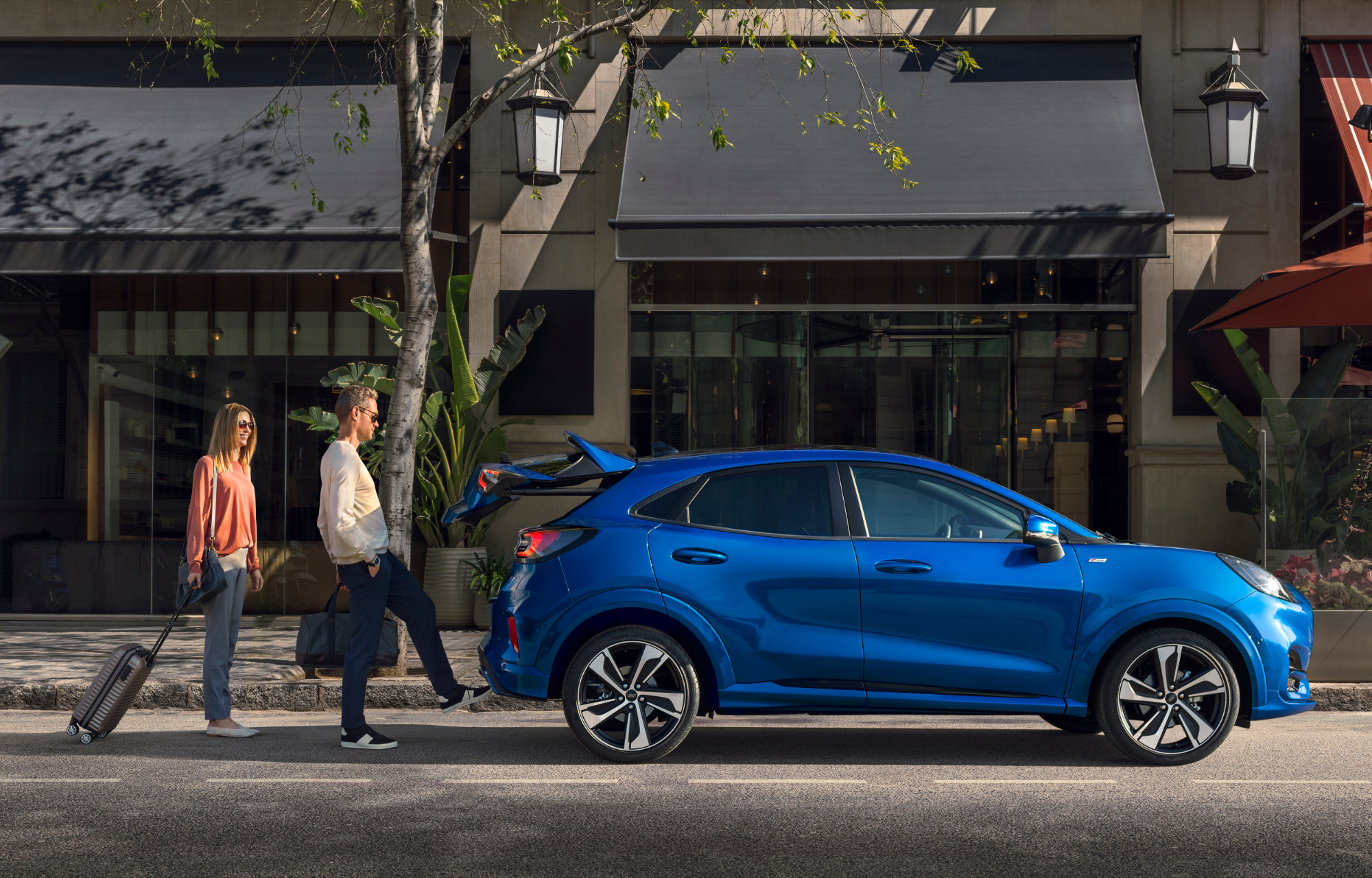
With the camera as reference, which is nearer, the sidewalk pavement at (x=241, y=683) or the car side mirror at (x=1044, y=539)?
the car side mirror at (x=1044, y=539)

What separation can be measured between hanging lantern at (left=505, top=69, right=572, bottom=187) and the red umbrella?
6299 mm

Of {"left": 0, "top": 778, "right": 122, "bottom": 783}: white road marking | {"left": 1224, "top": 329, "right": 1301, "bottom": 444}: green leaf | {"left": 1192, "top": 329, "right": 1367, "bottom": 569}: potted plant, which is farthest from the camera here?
{"left": 1224, "top": 329, "right": 1301, "bottom": 444}: green leaf

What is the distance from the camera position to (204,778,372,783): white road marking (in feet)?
20.3

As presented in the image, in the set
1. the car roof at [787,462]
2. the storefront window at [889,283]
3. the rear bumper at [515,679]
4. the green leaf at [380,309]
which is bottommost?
the rear bumper at [515,679]

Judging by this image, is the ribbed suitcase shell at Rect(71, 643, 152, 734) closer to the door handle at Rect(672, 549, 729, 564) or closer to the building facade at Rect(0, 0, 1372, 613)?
the door handle at Rect(672, 549, 729, 564)

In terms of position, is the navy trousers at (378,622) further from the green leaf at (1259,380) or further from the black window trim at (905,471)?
the green leaf at (1259,380)

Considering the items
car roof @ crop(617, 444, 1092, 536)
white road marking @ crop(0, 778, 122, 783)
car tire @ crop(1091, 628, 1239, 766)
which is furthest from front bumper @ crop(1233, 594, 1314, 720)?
white road marking @ crop(0, 778, 122, 783)

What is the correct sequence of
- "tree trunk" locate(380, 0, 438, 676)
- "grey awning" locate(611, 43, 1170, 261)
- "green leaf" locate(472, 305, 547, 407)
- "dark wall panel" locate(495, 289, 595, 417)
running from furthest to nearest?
"dark wall panel" locate(495, 289, 595, 417), "green leaf" locate(472, 305, 547, 407), "grey awning" locate(611, 43, 1170, 261), "tree trunk" locate(380, 0, 438, 676)

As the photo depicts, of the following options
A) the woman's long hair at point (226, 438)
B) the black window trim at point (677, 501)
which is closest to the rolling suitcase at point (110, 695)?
the woman's long hair at point (226, 438)

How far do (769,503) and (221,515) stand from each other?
3.38 m

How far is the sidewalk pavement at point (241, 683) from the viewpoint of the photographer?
8.60 m

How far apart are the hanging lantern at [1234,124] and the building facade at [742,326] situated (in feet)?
2.41

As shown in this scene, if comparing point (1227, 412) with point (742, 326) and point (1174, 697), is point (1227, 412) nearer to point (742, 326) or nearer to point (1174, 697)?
point (742, 326)

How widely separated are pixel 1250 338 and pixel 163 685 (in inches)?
404
